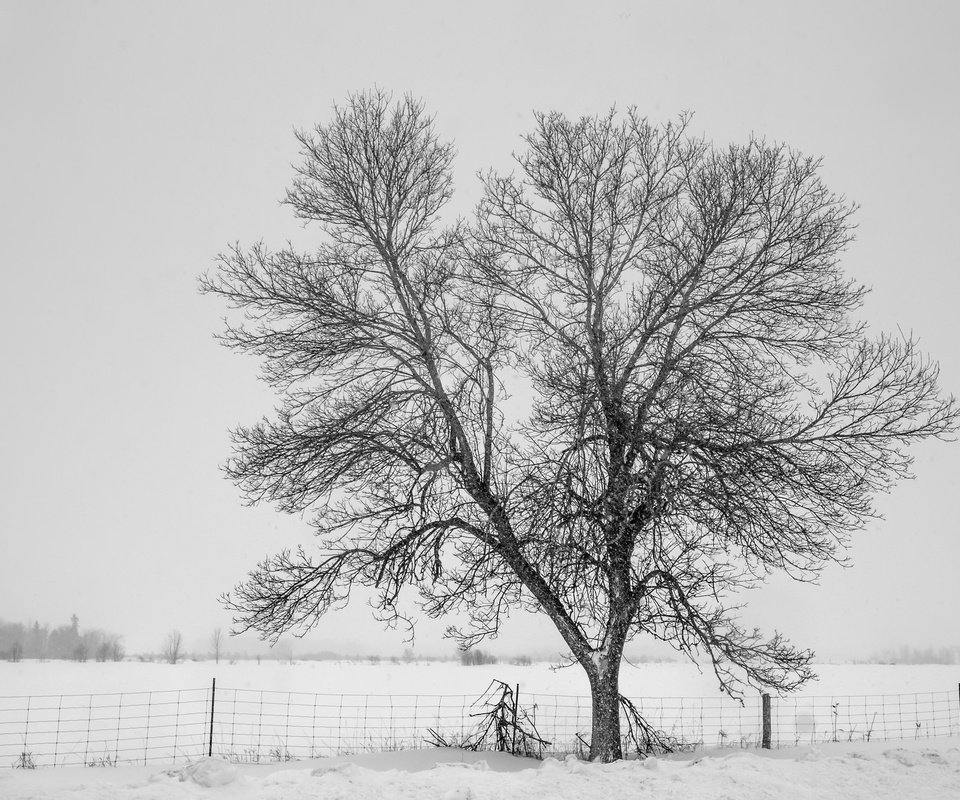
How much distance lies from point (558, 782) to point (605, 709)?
199 inches

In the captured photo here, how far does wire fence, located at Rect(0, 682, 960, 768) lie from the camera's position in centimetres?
1274

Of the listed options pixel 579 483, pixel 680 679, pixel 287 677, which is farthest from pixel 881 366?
pixel 287 677

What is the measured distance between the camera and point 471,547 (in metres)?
11.8

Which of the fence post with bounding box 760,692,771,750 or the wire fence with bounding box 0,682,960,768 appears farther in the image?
the fence post with bounding box 760,692,771,750

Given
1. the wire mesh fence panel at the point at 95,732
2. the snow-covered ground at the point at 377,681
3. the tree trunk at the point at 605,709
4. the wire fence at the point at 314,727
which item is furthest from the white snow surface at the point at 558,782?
the snow-covered ground at the point at 377,681

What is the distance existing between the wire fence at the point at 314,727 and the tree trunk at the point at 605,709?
1226 mm

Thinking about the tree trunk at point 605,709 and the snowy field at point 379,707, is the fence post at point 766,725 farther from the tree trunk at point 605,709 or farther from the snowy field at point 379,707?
the tree trunk at point 605,709

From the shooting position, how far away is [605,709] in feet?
37.3

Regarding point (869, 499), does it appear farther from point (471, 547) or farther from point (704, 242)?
point (471, 547)

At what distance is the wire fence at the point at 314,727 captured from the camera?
12742 millimetres

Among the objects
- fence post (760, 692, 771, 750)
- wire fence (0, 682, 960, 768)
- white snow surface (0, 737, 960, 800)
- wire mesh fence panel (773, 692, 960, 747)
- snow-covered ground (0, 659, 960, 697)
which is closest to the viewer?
white snow surface (0, 737, 960, 800)

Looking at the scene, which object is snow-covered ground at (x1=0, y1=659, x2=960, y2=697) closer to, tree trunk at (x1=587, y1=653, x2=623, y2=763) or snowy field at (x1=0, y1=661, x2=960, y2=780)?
snowy field at (x1=0, y1=661, x2=960, y2=780)

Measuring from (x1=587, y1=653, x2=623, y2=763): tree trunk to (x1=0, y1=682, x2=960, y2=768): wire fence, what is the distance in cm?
123

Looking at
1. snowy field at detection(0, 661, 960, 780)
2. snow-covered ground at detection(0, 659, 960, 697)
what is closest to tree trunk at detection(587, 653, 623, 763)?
snowy field at detection(0, 661, 960, 780)
